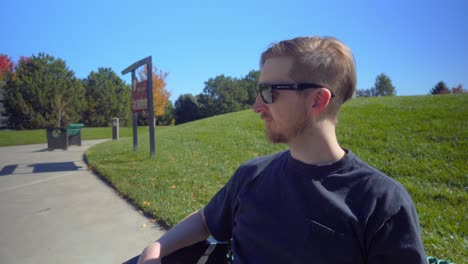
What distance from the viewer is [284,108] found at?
5.17 feet

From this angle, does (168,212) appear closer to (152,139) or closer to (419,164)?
(419,164)

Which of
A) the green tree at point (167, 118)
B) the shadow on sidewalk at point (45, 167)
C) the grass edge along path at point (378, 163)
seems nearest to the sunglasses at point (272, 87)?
the grass edge along path at point (378, 163)

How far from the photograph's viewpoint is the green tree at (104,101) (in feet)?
147

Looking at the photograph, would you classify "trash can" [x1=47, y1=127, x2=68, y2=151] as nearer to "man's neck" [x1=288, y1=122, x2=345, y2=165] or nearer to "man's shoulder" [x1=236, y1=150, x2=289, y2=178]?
"man's shoulder" [x1=236, y1=150, x2=289, y2=178]

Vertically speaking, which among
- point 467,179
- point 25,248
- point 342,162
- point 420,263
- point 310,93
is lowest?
point 25,248

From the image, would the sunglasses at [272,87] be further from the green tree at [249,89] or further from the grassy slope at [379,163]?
the green tree at [249,89]

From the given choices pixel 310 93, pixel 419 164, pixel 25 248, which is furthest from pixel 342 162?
pixel 419 164

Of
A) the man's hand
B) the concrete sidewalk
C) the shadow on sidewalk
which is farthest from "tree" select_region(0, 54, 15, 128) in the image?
the man's hand

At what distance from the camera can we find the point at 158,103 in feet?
144

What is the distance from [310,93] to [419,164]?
4.58 meters

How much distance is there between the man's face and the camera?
1555 mm

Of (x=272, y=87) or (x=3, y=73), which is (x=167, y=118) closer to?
(x=3, y=73)

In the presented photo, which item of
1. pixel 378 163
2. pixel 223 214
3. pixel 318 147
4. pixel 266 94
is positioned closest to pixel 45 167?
pixel 378 163

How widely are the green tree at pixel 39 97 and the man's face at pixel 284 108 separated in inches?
1564
